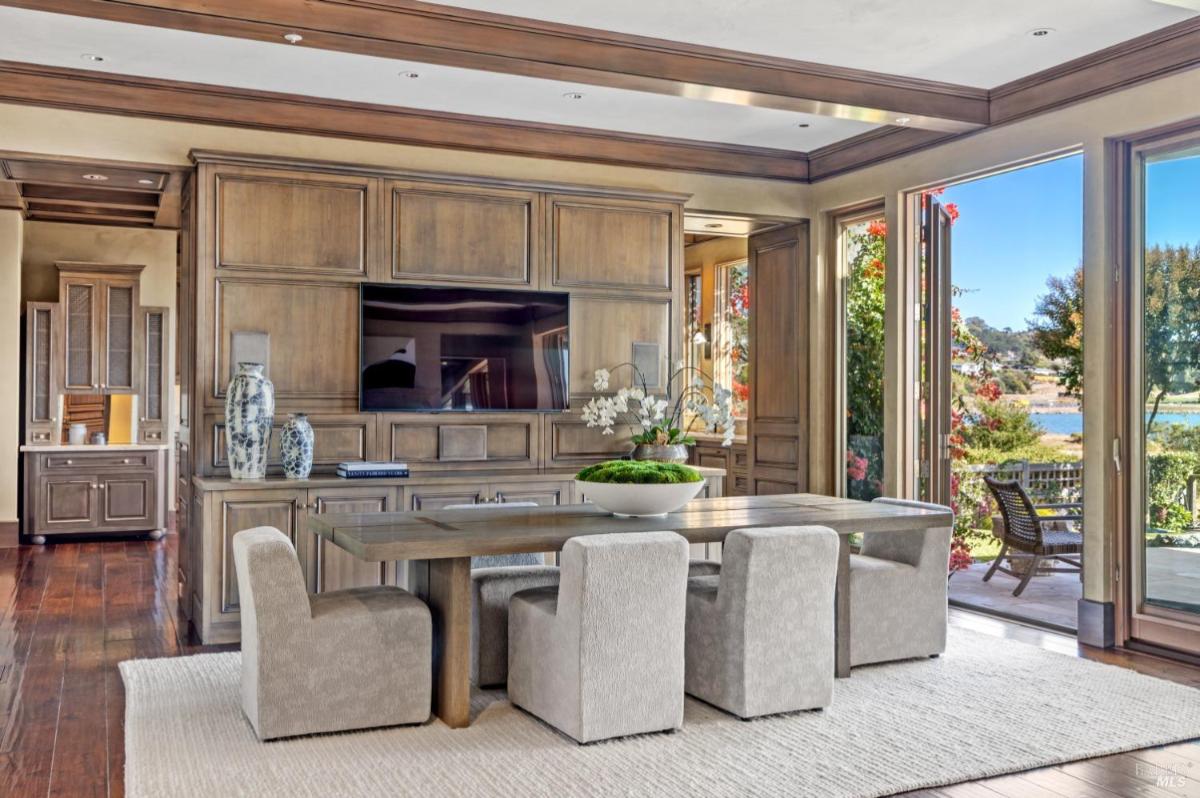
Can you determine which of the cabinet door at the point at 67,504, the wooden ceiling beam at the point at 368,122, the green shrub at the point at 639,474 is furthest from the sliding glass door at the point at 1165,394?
the cabinet door at the point at 67,504

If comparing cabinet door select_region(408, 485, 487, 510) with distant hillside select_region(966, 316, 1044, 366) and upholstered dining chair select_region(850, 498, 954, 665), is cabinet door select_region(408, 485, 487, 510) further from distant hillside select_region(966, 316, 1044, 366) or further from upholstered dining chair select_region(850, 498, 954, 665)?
distant hillside select_region(966, 316, 1044, 366)

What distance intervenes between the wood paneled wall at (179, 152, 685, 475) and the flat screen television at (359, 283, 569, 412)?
8 cm

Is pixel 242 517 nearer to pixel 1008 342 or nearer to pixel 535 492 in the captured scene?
pixel 535 492

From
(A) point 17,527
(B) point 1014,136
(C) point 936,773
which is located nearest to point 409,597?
(C) point 936,773

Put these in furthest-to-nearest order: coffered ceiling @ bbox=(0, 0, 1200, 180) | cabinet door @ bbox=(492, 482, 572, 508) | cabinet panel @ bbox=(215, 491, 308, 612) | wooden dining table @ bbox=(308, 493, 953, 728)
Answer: cabinet door @ bbox=(492, 482, 572, 508)
cabinet panel @ bbox=(215, 491, 308, 612)
coffered ceiling @ bbox=(0, 0, 1200, 180)
wooden dining table @ bbox=(308, 493, 953, 728)

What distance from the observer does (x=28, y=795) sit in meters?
3.00

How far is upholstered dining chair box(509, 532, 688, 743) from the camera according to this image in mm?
3393

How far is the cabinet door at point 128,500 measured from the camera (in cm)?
872

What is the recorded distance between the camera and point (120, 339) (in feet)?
29.8

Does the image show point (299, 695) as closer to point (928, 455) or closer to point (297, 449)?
point (297, 449)

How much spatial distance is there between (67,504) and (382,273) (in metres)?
4.41

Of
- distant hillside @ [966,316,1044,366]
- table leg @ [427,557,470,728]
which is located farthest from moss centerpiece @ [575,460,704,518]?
distant hillside @ [966,316,1044,366]

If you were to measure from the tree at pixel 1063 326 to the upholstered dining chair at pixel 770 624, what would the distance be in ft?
11.4

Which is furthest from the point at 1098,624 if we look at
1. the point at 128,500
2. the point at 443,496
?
the point at 128,500
